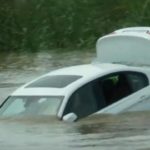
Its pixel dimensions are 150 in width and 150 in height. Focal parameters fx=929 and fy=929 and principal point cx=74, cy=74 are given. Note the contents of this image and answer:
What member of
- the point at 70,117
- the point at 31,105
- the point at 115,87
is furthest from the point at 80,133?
the point at 115,87

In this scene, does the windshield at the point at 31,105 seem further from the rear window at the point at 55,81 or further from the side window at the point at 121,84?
the side window at the point at 121,84

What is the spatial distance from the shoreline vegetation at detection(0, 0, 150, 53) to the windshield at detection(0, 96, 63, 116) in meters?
24.1

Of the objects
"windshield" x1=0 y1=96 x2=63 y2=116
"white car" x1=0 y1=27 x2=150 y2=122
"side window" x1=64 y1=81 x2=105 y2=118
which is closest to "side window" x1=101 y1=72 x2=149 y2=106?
"white car" x1=0 y1=27 x2=150 y2=122

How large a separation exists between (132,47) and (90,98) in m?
2.50

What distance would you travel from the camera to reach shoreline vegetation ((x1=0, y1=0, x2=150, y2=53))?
133ft

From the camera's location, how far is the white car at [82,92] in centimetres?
1421

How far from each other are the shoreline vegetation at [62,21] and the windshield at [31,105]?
24.1 meters

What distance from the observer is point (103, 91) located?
576 inches

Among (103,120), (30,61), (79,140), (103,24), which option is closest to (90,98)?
(103,120)

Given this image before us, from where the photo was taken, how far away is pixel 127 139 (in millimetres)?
12602

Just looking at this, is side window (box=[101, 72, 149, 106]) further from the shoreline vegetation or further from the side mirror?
the shoreline vegetation

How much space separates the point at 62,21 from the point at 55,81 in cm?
2835

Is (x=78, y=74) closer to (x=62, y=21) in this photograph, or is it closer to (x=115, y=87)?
(x=115, y=87)

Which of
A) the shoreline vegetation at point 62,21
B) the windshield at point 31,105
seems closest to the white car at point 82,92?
the windshield at point 31,105
